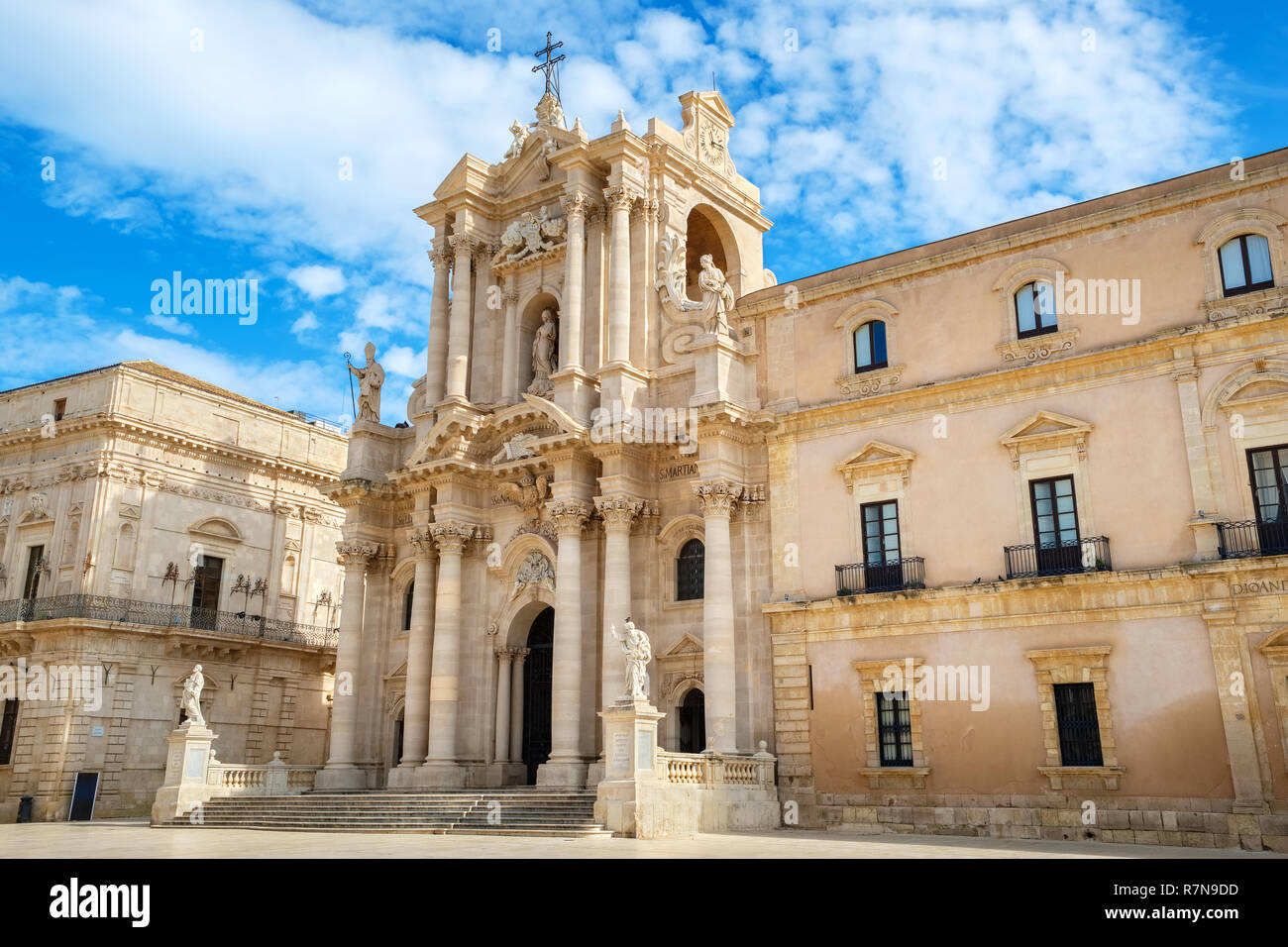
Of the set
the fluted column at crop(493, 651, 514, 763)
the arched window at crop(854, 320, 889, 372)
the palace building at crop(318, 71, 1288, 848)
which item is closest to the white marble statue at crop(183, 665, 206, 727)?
the palace building at crop(318, 71, 1288, 848)

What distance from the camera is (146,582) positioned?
118 feet

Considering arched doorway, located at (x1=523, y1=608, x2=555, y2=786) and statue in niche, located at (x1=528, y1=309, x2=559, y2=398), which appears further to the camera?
statue in niche, located at (x1=528, y1=309, x2=559, y2=398)

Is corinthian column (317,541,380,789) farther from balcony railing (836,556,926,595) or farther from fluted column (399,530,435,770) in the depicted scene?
balcony railing (836,556,926,595)

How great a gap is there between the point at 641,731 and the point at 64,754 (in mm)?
20346

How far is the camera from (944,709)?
23.5 m

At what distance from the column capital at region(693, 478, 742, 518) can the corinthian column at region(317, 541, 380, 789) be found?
11.0 m

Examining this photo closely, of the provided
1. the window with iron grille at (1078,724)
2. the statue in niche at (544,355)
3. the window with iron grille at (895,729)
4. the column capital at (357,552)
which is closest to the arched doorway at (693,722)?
the window with iron grille at (895,729)

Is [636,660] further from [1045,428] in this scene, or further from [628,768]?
[1045,428]

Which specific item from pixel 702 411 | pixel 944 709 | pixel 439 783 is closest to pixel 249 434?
pixel 439 783

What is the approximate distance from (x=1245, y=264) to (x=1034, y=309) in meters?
4.03

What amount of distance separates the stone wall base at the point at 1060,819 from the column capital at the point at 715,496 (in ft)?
20.5

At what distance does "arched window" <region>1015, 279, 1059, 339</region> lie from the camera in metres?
24.2

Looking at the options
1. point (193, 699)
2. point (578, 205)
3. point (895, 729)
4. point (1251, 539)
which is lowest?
point (895, 729)

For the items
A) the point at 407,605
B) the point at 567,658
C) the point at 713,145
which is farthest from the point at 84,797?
the point at 713,145
